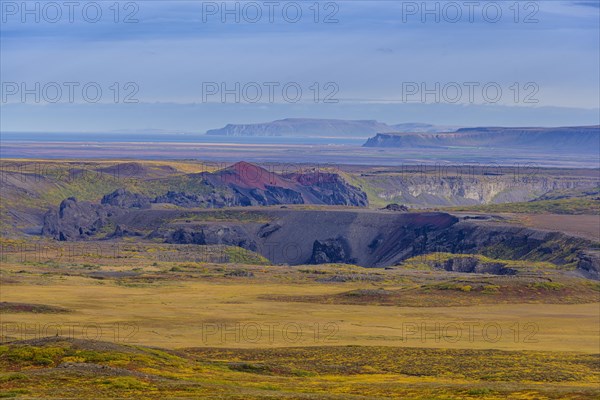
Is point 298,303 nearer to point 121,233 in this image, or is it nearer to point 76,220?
point 121,233

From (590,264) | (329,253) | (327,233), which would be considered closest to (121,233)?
(327,233)

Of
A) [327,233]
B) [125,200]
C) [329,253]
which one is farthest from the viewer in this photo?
[125,200]

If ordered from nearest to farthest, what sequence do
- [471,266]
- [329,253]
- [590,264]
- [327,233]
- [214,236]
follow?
[590,264] < [471,266] < [329,253] < [214,236] < [327,233]

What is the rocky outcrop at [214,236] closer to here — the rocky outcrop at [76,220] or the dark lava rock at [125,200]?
the rocky outcrop at [76,220]

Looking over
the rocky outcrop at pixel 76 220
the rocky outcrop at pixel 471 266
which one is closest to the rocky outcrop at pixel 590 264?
the rocky outcrop at pixel 471 266

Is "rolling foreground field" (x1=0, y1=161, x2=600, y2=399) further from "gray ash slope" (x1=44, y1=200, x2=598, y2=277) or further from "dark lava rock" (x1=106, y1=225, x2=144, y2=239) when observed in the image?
"dark lava rock" (x1=106, y1=225, x2=144, y2=239)

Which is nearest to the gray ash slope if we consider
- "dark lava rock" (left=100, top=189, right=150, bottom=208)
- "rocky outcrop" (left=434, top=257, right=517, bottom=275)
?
"rocky outcrop" (left=434, top=257, right=517, bottom=275)

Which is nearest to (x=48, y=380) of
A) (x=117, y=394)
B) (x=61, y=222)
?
(x=117, y=394)

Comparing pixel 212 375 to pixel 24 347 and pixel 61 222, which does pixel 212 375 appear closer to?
pixel 24 347
